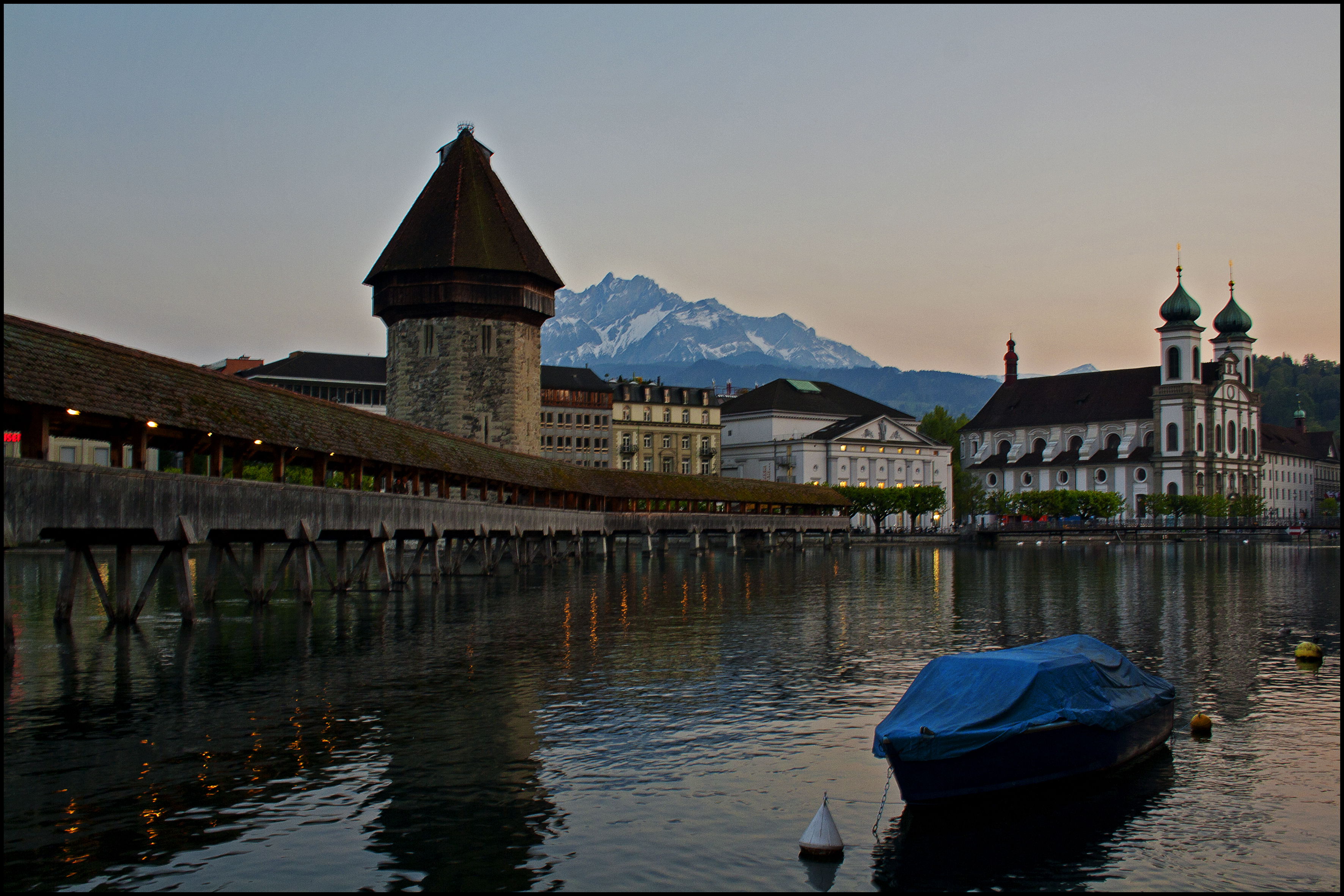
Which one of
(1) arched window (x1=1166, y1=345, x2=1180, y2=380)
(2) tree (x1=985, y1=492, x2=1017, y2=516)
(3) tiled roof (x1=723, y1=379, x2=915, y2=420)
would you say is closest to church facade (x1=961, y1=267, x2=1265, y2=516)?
(1) arched window (x1=1166, y1=345, x2=1180, y2=380)

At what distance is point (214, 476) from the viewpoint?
3106cm

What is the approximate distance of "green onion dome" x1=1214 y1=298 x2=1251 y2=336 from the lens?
177m

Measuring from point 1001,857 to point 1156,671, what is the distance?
14.9m

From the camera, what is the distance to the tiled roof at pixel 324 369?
120688mm

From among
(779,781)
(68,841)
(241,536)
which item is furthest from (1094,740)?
(241,536)

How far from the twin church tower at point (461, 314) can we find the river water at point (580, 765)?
36.1 metres

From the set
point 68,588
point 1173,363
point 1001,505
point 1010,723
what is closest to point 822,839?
point 1010,723

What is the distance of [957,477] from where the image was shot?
17088 cm

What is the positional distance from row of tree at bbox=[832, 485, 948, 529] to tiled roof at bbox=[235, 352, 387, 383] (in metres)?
50.8

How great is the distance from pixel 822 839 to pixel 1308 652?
20.7 metres

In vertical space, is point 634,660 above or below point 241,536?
below

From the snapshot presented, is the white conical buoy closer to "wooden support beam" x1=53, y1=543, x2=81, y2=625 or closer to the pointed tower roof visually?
"wooden support beam" x1=53, y1=543, x2=81, y2=625

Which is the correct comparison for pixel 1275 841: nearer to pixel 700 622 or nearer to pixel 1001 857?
pixel 1001 857

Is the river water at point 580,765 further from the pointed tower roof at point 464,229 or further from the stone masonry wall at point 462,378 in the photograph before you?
the pointed tower roof at point 464,229
